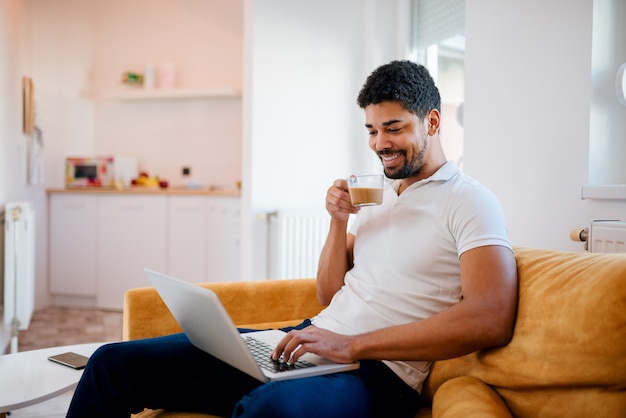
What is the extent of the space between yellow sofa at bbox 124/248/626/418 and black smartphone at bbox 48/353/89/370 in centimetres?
39

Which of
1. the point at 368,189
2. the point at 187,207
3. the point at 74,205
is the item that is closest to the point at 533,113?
the point at 368,189

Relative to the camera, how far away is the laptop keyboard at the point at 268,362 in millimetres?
1232

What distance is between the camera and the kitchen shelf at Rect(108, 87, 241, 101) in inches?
191

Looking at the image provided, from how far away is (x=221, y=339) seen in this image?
1.21 meters

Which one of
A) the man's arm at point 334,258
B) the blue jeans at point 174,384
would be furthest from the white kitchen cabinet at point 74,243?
the blue jeans at point 174,384

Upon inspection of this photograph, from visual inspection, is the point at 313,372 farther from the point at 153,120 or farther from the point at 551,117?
the point at 153,120

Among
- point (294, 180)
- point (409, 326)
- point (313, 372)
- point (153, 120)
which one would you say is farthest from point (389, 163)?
point (153, 120)

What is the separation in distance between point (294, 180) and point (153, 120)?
2093 mm

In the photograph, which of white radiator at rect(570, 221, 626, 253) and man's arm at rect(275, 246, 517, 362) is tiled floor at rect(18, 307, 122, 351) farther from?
white radiator at rect(570, 221, 626, 253)

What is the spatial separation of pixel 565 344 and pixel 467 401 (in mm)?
212

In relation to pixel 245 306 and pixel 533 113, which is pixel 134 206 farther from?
pixel 533 113

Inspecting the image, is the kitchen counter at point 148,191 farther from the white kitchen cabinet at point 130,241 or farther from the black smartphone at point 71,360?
the black smartphone at point 71,360

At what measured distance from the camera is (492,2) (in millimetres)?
2363

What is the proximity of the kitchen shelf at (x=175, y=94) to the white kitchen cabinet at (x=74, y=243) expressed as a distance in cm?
97
